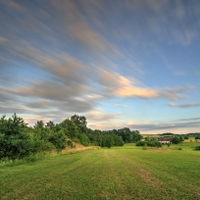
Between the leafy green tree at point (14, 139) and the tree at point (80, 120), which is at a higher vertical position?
the tree at point (80, 120)

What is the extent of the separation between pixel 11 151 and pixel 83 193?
19598 mm

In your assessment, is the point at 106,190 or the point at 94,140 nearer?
the point at 106,190

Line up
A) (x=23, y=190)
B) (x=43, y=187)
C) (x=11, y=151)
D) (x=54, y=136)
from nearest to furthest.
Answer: (x=23, y=190) < (x=43, y=187) < (x=11, y=151) < (x=54, y=136)

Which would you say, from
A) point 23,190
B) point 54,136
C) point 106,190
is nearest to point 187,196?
point 106,190

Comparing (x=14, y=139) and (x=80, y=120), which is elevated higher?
(x=80, y=120)

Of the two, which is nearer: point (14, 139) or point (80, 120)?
point (14, 139)

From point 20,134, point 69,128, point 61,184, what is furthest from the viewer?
point 69,128

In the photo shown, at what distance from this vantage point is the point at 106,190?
37.5 feet

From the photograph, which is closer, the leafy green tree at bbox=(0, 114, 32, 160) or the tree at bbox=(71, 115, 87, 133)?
the leafy green tree at bbox=(0, 114, 32, 160)

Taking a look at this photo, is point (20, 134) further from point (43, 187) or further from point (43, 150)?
point (43, 187)

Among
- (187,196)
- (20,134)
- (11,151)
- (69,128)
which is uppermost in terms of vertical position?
(69,128)

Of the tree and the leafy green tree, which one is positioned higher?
the tree

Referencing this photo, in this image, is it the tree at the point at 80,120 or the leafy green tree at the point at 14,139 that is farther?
the tree at the point at 80,120

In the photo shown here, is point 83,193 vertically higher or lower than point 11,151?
lower
